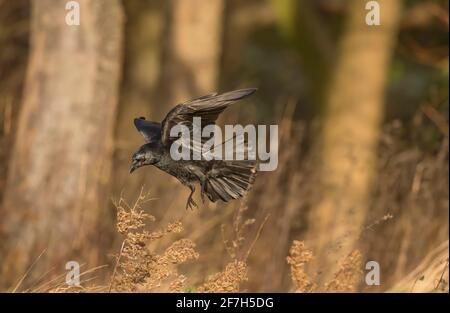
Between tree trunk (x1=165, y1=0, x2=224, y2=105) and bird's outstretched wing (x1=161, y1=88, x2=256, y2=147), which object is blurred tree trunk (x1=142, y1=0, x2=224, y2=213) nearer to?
tree trunk (x1=165, y1=0, x2=224, y2=105)

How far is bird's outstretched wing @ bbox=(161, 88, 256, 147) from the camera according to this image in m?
4.19

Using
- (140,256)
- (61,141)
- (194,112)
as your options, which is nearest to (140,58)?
(61,141)

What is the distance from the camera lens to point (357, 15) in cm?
1125

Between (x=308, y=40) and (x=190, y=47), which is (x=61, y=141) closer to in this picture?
(x=190, y=47)

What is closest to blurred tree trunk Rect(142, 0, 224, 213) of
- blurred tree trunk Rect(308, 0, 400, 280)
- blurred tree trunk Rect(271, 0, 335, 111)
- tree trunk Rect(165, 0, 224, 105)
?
tree trunk Rect(165, 0, 224, 105)

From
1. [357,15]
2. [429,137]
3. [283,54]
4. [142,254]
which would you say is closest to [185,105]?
[142,254]

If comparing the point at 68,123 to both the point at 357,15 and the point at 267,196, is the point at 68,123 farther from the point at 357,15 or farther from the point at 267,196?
the point at 357,15

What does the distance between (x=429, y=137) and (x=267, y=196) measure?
4.65ft

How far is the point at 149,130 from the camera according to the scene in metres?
4.54

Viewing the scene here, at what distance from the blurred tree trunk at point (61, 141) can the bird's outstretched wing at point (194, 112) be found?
4336mm

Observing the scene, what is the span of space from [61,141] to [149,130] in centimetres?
431

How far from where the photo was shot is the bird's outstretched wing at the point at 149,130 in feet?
14.5

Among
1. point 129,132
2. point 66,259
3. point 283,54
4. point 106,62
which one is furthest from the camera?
point 283,54

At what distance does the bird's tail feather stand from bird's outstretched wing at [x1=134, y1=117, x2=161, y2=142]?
0.31 metres
